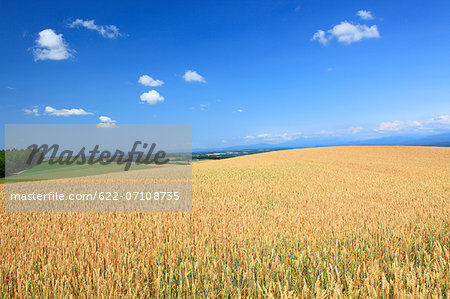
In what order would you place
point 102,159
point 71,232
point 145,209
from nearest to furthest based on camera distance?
point 71,232 → point 145,209 → point 102,159

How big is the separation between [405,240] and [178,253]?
11.6 feet

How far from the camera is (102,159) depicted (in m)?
13.0

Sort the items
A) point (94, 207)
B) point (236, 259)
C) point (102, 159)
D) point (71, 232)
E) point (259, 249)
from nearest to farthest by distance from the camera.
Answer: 1. point (236, 259)
2. point (259, 249)
3. point (71, 232)
4. point (94, 207)
5. point (102, 159)

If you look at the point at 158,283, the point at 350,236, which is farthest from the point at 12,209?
the point at 350,236

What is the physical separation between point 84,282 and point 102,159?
1212 centimetres

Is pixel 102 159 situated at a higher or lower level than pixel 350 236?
higher

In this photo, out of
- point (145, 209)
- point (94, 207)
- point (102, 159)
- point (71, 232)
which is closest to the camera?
point (71, 232)

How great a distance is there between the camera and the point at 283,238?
11.8 feet

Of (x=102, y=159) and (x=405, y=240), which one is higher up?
(x=102, y=159)

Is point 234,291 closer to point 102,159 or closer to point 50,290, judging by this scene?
point 50,290

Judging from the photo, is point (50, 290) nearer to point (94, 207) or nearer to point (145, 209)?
point (145, 209)

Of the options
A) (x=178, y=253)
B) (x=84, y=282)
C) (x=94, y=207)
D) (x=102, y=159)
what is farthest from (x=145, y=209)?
(x=102, y=159)

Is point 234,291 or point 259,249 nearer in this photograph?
Result: point 234,291

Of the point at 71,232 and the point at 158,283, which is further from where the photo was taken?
the point at 71,232
